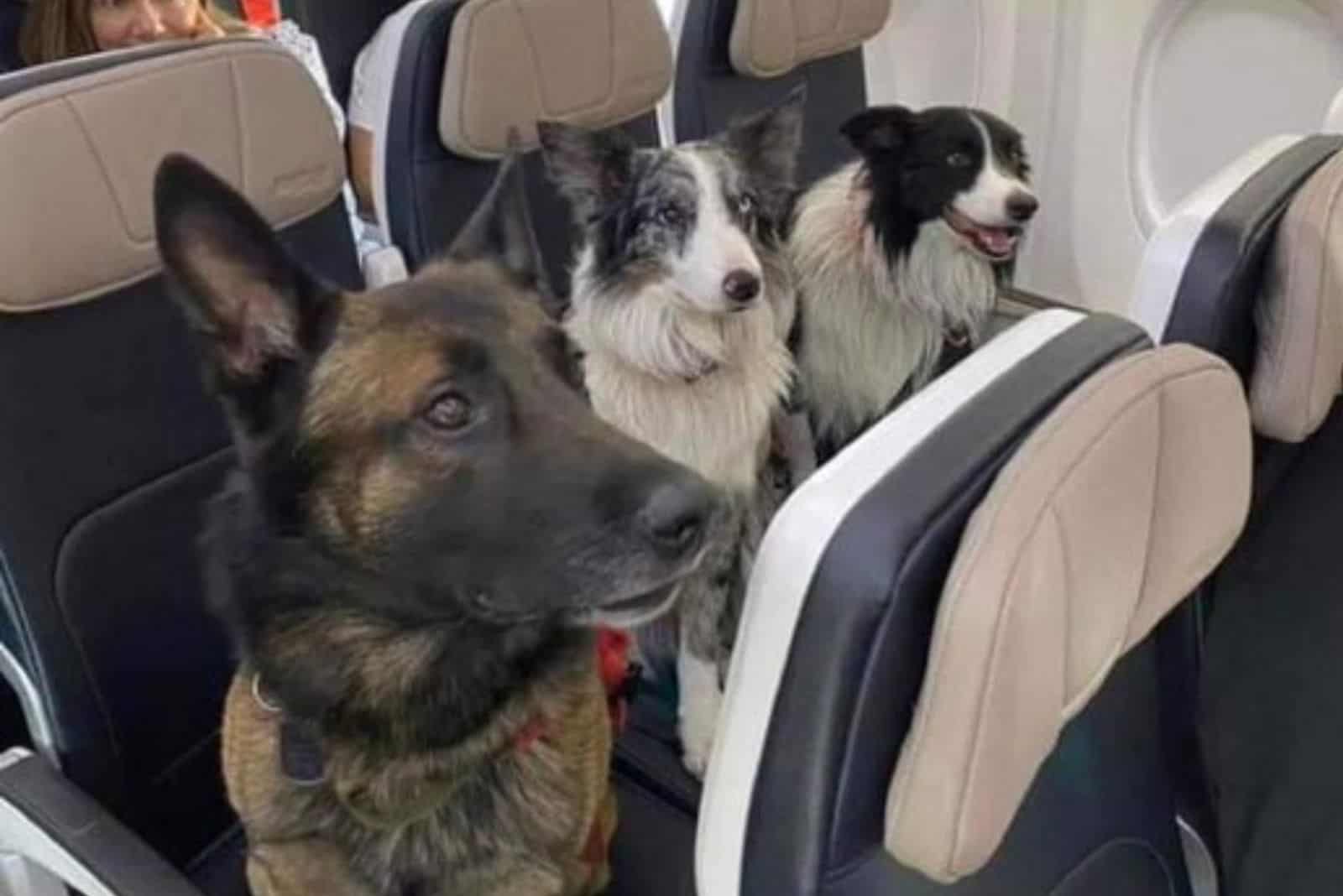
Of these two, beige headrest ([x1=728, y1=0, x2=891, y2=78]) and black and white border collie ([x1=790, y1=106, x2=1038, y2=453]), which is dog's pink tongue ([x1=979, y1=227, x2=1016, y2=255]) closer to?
black and white border collie ([x1=790, y1=106, x2=1038, y2=453])

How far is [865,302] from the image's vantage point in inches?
91.4

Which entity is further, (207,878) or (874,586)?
(207,878)

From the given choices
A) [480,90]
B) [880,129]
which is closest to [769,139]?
[880,129]

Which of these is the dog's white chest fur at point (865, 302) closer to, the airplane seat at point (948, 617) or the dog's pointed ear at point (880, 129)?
the dog's pointed ear at point (880, 129)

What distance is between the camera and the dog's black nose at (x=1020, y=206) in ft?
7.73

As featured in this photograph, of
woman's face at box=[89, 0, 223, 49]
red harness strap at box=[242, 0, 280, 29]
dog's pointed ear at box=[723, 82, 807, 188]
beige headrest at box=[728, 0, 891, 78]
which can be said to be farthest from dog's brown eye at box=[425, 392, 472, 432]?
red harness strap at box=[242, 0, 280, 29]

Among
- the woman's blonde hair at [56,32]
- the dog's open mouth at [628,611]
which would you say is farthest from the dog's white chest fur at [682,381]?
the dog's open mouth at [628,611]

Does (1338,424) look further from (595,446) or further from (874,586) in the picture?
(874,586)

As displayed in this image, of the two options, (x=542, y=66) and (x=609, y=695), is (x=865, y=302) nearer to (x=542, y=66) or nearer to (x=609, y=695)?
(x=542, y=66)

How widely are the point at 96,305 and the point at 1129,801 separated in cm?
96

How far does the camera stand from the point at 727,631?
1.84m

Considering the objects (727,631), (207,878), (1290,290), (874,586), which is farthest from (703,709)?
(874,586)

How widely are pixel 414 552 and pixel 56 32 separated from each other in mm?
1327

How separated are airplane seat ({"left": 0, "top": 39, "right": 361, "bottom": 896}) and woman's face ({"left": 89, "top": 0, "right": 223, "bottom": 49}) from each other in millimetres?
792
